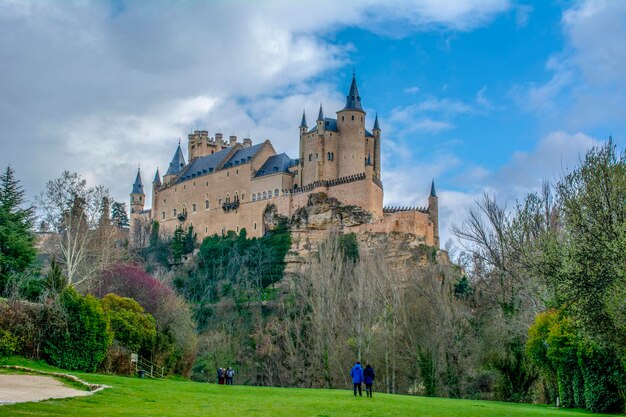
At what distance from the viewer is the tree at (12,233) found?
3625cm

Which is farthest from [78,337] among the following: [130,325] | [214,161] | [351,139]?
[214,161]

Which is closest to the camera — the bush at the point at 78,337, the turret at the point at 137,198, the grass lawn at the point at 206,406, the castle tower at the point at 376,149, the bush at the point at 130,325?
the grass lawn at the point at 206,406

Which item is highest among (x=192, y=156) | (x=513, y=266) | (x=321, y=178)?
(x=192, y=156)

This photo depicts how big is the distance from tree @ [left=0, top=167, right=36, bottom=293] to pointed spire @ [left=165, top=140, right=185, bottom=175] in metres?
63.9

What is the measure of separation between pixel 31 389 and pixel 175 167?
289 feet

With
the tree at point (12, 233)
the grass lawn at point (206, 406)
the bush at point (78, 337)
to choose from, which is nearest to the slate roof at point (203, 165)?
the tree at point (12, 233)

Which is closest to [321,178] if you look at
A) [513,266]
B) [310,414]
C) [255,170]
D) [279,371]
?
[255,170]

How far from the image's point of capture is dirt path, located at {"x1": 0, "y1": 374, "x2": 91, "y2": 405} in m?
15.8

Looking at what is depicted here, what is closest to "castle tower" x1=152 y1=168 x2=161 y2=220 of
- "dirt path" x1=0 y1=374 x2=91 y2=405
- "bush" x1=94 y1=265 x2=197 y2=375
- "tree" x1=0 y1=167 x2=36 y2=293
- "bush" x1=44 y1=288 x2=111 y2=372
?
"bush" x1=94 y1=265 x2=197 y2=375

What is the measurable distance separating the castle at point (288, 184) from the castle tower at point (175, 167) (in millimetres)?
516

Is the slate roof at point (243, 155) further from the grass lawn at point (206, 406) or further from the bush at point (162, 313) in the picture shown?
the grass lawn at point (206, 406)

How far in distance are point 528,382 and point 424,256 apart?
37881mm

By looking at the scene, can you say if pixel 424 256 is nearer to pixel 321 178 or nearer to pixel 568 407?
pixel 321 178

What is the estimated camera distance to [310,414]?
17.1 metres
